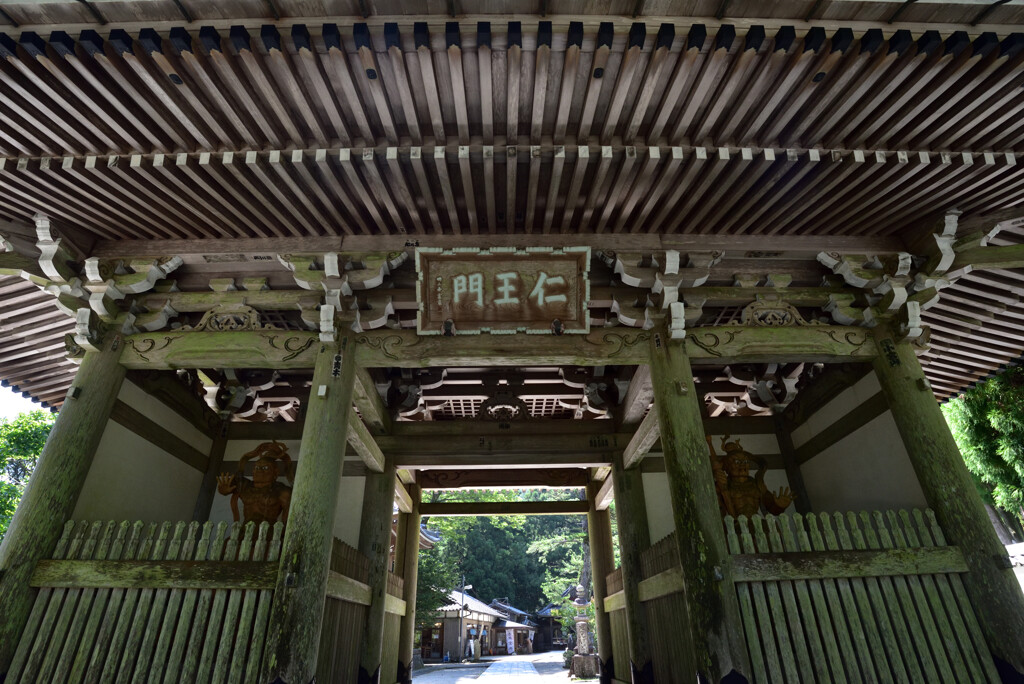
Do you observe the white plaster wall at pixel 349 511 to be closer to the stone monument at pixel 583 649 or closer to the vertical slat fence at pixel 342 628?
the vertical slat fence at pixel 342 628

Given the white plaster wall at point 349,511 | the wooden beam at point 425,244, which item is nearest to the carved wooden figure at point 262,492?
the white plaster wall at point 349,511

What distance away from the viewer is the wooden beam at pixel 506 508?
1115cm

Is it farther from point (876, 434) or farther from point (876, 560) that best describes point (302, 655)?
point (876, 434)

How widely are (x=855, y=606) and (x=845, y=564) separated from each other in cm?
34

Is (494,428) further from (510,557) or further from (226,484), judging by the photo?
(510,557)

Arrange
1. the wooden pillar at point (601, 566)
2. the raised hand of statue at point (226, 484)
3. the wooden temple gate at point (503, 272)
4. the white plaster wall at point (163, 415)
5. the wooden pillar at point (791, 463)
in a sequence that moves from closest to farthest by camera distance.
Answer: the wooden temple gate at point (503, 272) → the white plaster wall at point (163, 415) → the raised hand of statue at point (226, 484) → the wooden pillar at point (791, 463) → the wooden pillar at point (601, 566)

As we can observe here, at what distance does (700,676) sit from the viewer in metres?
4.33

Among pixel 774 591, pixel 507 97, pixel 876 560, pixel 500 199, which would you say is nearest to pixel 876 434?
pixel 876 560

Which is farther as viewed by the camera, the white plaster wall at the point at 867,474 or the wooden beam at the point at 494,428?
the wooden beam at the point at 494,428

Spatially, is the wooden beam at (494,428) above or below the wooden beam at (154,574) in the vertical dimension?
above

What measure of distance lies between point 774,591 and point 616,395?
375 cm

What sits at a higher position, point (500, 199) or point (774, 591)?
point (500, 199)

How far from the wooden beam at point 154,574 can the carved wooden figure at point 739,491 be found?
4.93m

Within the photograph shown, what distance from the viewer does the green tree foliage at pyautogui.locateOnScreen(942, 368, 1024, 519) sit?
10.9 m
